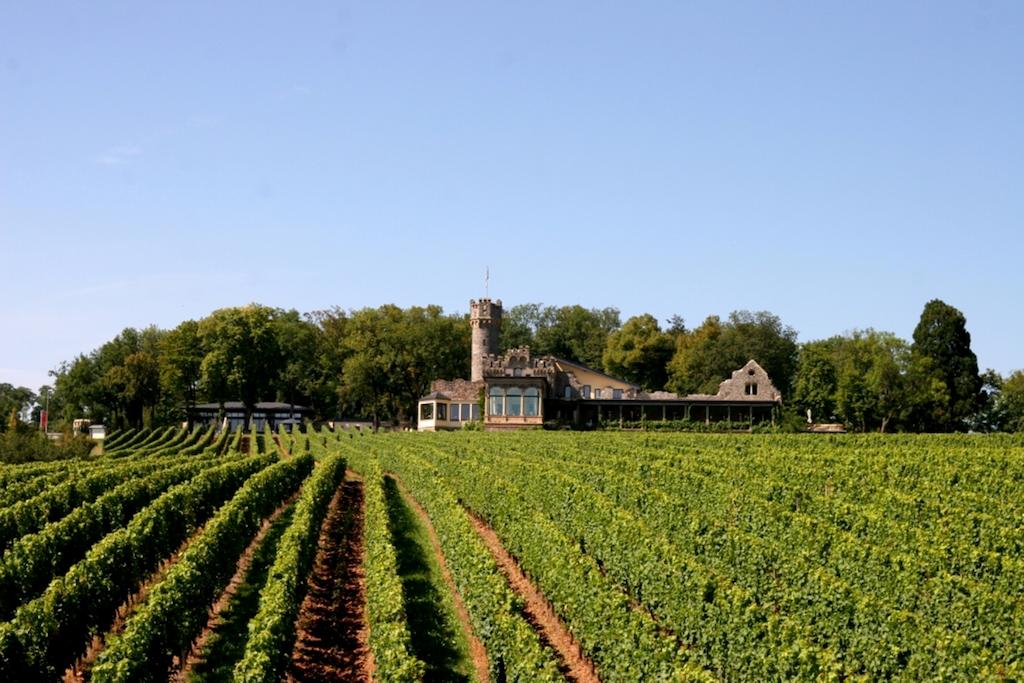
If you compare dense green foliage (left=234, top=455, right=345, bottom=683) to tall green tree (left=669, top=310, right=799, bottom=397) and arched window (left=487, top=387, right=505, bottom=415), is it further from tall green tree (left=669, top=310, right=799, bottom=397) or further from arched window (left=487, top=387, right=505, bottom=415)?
tall green tree (left=669, top=310, right=799, bottom=397)

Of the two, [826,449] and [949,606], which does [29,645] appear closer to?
[949,606]

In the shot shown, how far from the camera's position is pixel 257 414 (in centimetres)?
10544

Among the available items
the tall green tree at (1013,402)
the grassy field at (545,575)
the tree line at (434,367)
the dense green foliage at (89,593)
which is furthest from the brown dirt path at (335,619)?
the tall green tree at (1013,402)

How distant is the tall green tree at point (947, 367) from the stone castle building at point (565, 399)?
10.8 m

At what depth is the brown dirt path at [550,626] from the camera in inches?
696

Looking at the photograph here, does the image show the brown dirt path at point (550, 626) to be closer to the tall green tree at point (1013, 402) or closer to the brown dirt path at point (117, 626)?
the brown dirt path at point (117, 626)

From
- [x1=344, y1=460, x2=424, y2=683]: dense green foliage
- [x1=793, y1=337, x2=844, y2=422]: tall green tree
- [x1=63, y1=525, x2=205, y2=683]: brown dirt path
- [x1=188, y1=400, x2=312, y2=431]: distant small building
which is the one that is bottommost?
[x1=63, y1=525, x2=205, y2=683]: brown dirt path

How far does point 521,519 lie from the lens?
25.7 metres

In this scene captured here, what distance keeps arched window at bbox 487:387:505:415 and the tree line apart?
21342mm

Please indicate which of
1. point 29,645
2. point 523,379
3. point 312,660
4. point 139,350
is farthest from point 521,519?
point 139,350

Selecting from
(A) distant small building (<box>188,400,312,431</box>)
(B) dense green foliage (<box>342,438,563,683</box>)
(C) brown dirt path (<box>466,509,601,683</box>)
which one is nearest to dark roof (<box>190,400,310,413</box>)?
(A) distant small building (<box>188,400,312,431</box>)

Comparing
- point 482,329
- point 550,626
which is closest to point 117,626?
point 550,626

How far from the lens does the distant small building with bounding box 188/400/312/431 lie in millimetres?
104125

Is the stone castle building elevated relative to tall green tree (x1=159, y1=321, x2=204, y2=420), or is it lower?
lower
